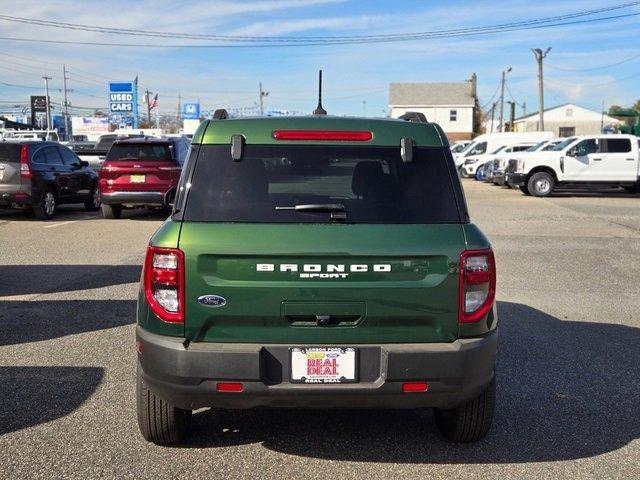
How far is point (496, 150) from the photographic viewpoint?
33781 mm

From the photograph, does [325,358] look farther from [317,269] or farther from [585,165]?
[585,165]

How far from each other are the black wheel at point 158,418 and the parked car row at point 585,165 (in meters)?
21.3

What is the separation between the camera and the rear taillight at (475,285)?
3.50 m

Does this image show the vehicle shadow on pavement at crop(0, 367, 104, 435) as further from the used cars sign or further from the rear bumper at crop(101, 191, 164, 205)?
the used cars sign

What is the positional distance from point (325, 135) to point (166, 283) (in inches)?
44.9

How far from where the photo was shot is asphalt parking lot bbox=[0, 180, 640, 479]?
377 cm

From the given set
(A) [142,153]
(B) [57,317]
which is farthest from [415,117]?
(A) [142,153]

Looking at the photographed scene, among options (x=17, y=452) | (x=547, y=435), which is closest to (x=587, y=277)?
(x=547, y=435)

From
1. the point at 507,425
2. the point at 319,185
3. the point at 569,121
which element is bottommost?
the point at 507,425

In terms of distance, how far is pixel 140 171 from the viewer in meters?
15.0

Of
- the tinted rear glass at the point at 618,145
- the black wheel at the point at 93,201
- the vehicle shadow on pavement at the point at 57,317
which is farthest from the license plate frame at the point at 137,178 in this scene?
the tinted rear glass at the point at 618,145

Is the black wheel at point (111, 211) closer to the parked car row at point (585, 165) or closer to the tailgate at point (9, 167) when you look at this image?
the tailgate at point (9, 167)

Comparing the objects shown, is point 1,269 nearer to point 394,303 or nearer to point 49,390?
point 49,390

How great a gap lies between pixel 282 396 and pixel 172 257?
88 centimetres
